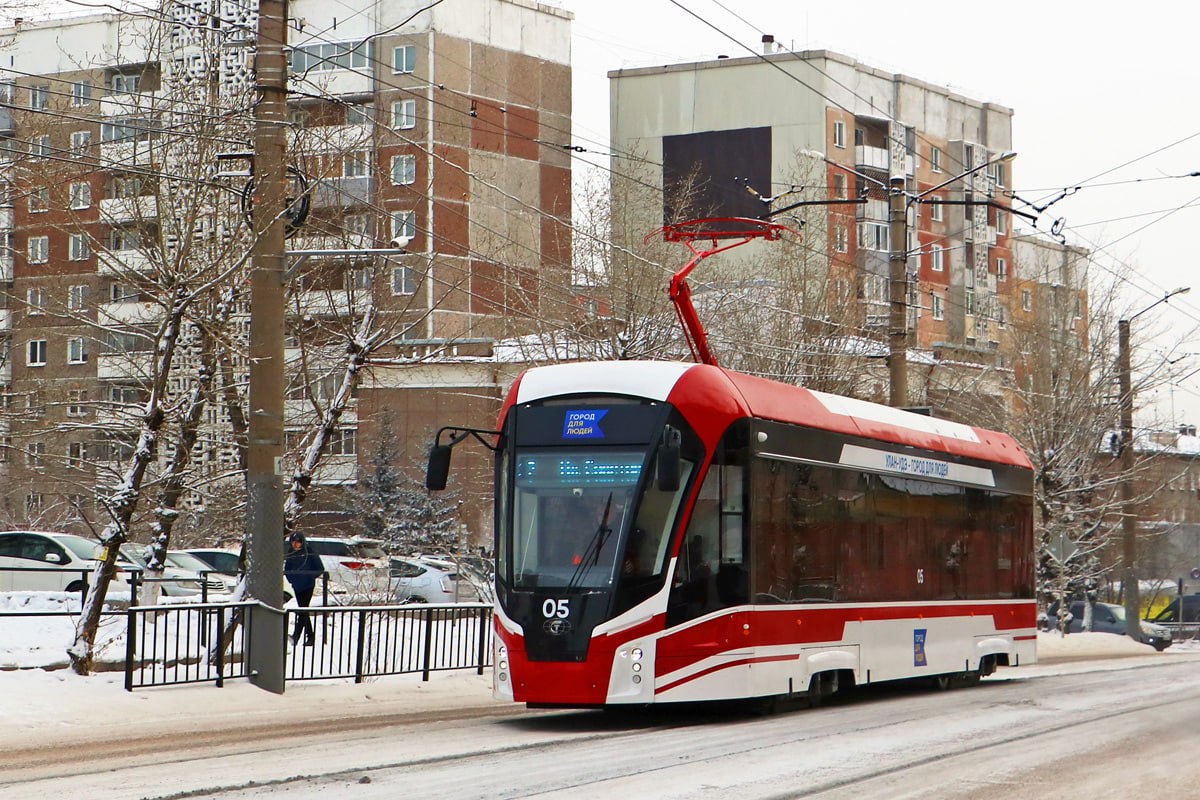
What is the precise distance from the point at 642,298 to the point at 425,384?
100 feet

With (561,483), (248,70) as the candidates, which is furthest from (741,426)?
(248,70)

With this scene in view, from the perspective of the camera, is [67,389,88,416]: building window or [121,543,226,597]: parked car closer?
[67,389,88,416]: building window

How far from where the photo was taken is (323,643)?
18.7 meters

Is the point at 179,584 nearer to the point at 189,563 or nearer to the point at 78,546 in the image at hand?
the point at 78,546

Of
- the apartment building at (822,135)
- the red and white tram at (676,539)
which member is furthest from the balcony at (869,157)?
the red and white tram at (676,539)

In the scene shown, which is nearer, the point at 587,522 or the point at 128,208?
the point at 587,522

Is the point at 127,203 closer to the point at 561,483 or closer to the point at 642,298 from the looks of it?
the point at 561,483

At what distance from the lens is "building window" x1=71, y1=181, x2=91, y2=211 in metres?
20.2

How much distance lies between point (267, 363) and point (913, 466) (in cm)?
718

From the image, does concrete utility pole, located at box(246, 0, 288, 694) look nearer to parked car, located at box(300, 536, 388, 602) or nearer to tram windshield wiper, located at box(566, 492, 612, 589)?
tram windshield wiper, located at box(566, 492, 612, 589)

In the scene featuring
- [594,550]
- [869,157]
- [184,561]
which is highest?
[869,157]

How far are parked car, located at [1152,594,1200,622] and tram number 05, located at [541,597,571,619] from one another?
157ft

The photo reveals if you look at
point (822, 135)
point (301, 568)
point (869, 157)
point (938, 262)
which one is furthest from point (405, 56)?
point (301, 568)

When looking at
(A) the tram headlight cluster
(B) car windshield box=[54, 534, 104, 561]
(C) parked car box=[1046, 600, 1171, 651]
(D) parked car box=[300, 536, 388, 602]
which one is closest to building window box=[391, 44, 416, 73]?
(D) parked car box=[300, 536, 388, 602]
